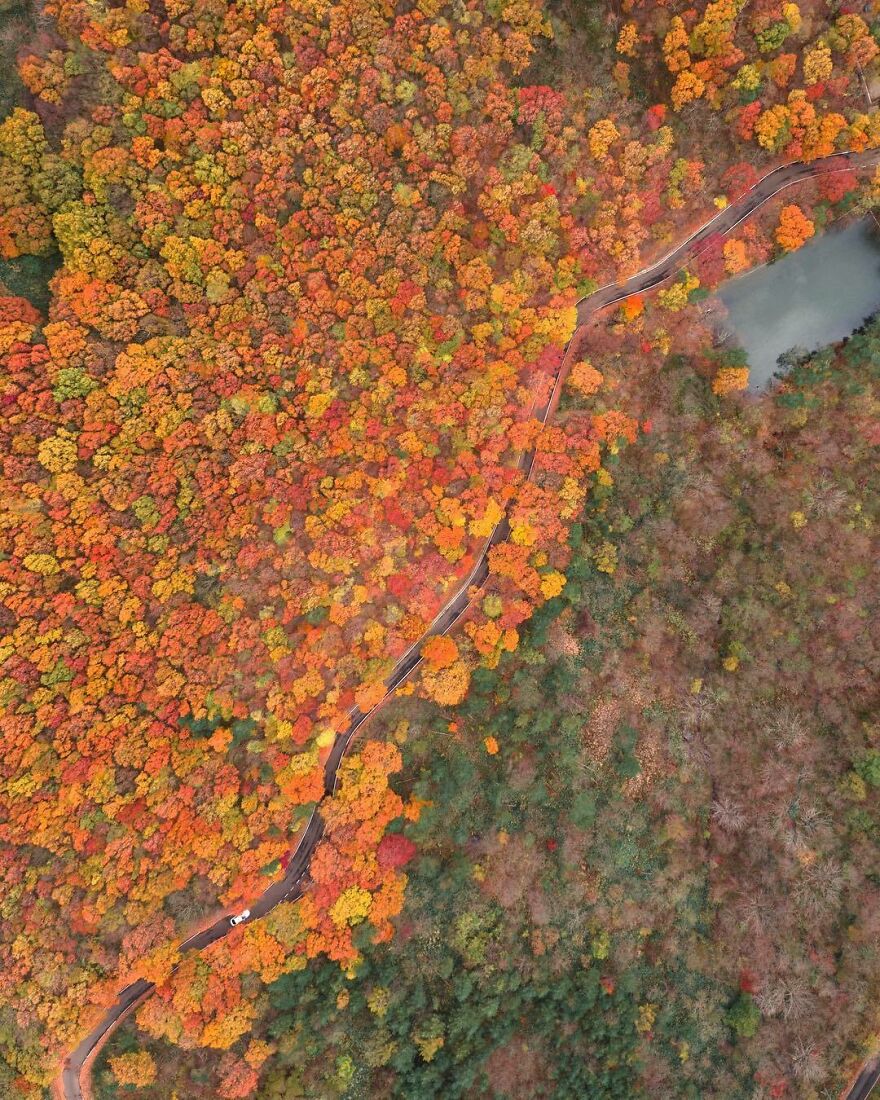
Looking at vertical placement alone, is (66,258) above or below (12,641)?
above

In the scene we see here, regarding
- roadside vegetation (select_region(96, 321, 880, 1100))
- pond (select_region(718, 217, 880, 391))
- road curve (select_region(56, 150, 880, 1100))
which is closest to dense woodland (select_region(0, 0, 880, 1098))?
roadside vegetation (select_region(96, 321, 880, 1100))

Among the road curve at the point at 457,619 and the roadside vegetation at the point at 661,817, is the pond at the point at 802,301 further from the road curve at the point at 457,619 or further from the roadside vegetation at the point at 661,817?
the road curve at the point at 457,619

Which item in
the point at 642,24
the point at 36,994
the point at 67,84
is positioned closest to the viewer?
the point at 36,994

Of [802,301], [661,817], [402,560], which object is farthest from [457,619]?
[802,301]

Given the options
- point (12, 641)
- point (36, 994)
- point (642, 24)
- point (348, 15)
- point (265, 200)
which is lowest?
point (36, 994)

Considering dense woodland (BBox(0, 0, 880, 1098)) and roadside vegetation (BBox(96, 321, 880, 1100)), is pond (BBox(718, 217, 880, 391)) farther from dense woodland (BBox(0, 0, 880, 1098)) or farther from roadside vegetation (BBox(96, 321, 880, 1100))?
dense woodland (BBox(0, 0, 880, 1098))

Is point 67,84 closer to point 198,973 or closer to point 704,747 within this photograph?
point 198,973

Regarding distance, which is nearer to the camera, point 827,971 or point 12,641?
point 12,641

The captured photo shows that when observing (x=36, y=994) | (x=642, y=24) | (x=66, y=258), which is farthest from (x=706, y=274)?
(x=36, y=994)
